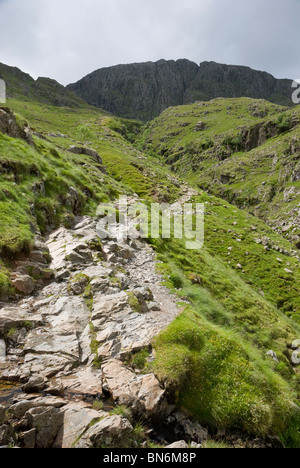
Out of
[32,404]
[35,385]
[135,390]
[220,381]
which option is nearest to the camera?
[32,404]

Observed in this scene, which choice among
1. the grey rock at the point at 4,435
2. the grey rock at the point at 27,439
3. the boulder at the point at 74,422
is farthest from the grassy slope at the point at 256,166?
the grey rock at the point at 4,435

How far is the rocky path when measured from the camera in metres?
7.10

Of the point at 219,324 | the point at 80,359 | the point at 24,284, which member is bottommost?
the point at 219,324

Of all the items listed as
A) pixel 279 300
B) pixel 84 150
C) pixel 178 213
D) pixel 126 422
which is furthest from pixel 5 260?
pixel 84 150

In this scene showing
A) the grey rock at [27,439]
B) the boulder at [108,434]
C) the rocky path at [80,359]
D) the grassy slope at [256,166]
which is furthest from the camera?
the grassy slope at [256,166]

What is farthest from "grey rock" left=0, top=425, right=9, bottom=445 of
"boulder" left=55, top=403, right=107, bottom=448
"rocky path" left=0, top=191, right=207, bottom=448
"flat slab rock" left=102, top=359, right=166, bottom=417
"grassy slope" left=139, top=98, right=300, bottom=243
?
"grassy slope" left=139, top=98, right=300, bottom=243

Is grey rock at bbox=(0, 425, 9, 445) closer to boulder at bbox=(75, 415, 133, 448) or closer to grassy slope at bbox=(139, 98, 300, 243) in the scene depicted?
boulder at bbox=(75, 415, 133, 448)

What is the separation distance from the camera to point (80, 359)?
410 inches

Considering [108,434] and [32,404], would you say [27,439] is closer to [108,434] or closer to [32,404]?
[32,404]

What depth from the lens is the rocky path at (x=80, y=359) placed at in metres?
7.10

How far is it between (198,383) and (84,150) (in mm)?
66901

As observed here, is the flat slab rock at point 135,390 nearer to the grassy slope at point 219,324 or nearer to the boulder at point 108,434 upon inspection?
the grassy slope at point 219,324

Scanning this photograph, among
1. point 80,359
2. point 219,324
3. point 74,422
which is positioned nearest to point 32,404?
point 74,422
